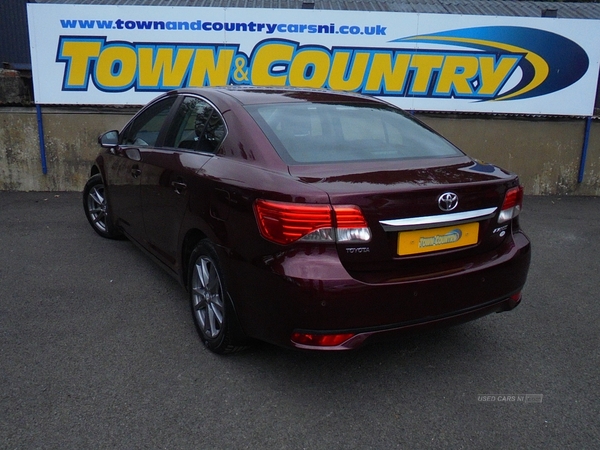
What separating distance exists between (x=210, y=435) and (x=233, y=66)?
637 cm

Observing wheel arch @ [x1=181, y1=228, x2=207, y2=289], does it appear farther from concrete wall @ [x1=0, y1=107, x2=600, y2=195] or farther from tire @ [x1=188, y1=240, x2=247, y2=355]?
concrete wall @ [x1=0, y1=107, x2=600, y2=195]

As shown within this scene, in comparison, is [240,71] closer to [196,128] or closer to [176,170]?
[196,128]

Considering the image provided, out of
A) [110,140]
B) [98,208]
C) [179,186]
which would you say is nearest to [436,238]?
[179,186]

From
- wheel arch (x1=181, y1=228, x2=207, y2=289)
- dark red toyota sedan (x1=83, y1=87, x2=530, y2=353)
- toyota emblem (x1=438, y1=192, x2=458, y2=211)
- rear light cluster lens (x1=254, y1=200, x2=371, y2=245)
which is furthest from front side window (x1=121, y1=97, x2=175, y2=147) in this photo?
toyota emblem (x1=438, y1=192, x2=458, y2=211)

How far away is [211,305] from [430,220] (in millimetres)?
1415

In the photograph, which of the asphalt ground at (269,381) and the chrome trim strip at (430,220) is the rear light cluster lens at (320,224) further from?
the asphalt ground at (269,381)

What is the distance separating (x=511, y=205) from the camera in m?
3.30

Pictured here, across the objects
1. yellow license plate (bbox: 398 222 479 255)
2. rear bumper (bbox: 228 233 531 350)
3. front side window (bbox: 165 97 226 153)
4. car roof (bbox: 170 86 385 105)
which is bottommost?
rear bumper (bbox: 228 233 531 350)

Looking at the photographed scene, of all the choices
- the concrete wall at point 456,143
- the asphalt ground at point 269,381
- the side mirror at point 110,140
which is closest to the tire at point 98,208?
the side mirror at point 110,140

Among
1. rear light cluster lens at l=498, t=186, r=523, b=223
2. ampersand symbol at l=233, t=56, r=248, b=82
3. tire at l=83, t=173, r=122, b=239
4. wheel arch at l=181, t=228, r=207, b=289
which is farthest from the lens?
ampersand symbol at l=233, t=56, r=248, b=82

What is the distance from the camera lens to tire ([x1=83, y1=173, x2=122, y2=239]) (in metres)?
5.81

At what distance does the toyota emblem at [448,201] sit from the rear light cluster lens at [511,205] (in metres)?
0.42

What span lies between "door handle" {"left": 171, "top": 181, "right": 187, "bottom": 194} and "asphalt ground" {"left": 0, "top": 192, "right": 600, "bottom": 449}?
93cm

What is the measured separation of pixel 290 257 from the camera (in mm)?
2795
